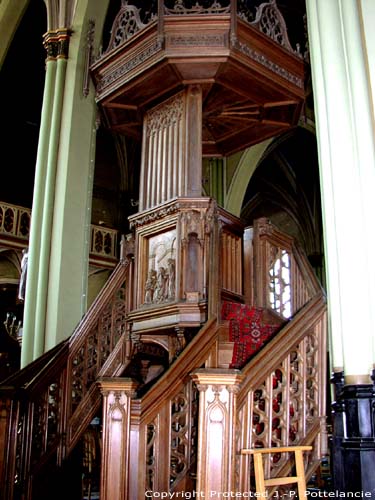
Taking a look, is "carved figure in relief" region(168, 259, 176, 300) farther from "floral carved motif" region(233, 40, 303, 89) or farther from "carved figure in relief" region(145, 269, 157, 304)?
"floral carved motif" region(233, 40, 303, 89)

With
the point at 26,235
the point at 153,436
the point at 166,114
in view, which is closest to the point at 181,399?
the point at 153,436

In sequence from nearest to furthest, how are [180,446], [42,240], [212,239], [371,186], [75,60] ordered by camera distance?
[371,186], [180,446], [212,239], [42,240], [75,60]

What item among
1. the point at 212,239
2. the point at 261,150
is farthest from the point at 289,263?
the point at 261,150

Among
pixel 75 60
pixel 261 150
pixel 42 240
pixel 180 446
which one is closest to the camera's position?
pixel 180 446

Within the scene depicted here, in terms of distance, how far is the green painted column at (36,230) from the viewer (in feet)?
25.9

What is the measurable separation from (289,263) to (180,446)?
2.71 meters

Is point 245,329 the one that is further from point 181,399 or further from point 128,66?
point 128,66

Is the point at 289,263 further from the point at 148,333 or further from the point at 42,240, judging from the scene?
the point at 42,240

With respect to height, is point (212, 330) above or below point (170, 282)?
below

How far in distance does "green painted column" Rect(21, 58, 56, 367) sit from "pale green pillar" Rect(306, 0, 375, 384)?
4.65 m

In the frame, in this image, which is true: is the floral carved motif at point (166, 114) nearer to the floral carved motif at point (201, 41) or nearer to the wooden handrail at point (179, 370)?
the floral carved motif at point (201, 41)

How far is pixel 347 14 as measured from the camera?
4.62m

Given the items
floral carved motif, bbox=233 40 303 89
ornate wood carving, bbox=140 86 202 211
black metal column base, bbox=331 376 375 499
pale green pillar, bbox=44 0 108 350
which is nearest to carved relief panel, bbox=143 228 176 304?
ornate wood carving, bbox=140 86 202 211

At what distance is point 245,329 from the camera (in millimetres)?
5941
